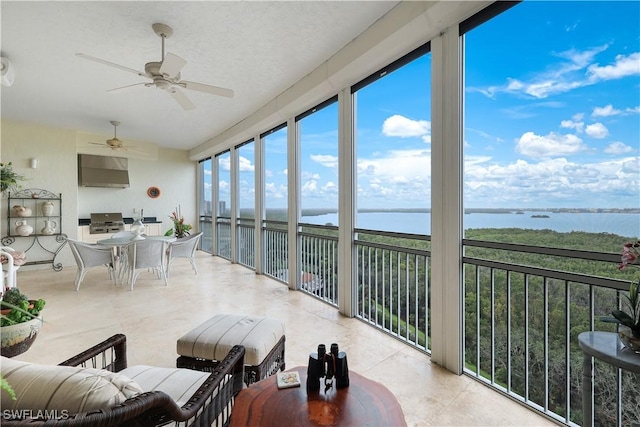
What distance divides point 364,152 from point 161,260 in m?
3.61

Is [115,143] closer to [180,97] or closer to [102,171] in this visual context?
[102,171]

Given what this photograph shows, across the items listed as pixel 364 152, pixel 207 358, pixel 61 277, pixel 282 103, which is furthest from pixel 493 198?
pixel 61 277

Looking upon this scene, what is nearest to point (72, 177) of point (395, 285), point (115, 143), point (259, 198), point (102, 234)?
point (102, 234)

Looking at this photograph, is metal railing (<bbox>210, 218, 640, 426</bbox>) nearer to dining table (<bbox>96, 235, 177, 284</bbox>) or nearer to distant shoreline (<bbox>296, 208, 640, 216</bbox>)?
distant shoreline (<bbox>296, 208, 640, 216</bbox>)

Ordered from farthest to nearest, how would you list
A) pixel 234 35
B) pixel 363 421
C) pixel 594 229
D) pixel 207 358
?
1. pixel 234 35
2. pixel 207 358
3. pixel 594 229
4. pixel 363 421

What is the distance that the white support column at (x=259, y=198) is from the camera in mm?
5160

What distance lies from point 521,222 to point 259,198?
13.2 ft

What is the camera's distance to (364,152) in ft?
10.6

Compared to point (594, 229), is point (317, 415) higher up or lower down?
lower down

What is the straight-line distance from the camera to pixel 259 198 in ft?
17.0

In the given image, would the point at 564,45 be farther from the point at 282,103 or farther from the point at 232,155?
the point at 232,155

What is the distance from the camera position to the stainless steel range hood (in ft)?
21.4

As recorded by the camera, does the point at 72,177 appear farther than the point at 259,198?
Yes

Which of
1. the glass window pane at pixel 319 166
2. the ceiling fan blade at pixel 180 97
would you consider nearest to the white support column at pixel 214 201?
the glass window pane at pixel 319 166
